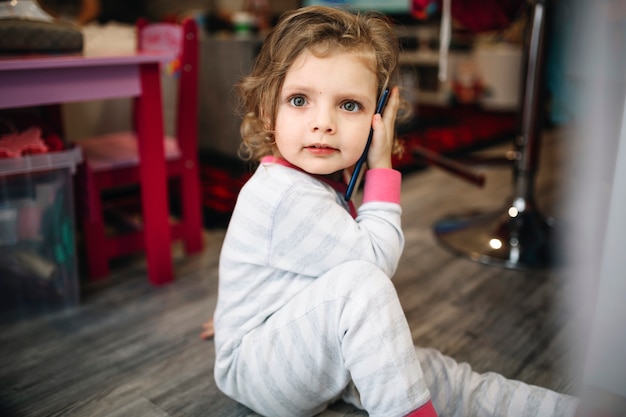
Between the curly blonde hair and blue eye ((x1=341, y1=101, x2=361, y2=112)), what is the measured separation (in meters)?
0.06

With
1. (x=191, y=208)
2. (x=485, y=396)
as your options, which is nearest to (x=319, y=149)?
(x=485, y=396)

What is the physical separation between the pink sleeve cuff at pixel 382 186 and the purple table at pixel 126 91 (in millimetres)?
639

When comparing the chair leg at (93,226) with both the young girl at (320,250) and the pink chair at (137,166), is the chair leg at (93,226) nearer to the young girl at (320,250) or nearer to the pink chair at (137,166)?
the pink chair at (137,166)

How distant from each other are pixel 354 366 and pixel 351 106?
1.16 ft

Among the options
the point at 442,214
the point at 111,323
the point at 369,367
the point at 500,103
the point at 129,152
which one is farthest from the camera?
the point at 500,103

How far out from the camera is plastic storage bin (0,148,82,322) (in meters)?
1.09

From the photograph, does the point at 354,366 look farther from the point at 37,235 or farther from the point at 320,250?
the point at 37,235

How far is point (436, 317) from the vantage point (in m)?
1.19

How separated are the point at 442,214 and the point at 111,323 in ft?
3.70

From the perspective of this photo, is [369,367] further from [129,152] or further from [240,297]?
[129,152]

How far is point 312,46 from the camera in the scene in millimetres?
746

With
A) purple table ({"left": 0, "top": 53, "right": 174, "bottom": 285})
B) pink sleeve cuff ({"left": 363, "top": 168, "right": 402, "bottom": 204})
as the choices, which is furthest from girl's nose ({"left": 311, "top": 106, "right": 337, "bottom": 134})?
purple table ({"left": 0, "top": 53, "right": 174, "bottom": 285})

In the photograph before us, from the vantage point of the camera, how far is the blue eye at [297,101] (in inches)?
29.9

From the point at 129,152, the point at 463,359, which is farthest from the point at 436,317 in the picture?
the point at 129,152
